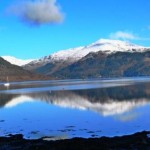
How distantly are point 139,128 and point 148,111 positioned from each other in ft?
57.4

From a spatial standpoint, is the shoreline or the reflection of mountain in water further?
the reflection of mountain in water

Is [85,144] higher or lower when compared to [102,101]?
lower

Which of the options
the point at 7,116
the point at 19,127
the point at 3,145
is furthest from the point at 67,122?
the point at 3,145

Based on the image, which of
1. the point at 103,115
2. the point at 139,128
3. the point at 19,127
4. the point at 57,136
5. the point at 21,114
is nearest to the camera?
the point at 57,136

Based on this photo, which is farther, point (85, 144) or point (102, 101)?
point (102, 101)

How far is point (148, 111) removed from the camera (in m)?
62.6

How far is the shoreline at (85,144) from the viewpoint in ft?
109

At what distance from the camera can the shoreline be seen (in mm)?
33125

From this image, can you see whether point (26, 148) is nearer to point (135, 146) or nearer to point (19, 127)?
point (135, 146)

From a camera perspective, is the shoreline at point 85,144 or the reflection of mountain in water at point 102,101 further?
the reflection of mountain in water at point 102,101

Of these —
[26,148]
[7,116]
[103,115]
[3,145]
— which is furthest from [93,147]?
[7,116]

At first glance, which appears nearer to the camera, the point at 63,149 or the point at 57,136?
the point at 63,149

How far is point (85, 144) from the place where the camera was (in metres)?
34.7

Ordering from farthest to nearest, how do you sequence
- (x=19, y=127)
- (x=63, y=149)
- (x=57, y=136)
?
(x=19, y=127), (x=57, y=136), (x=63, y=149)
